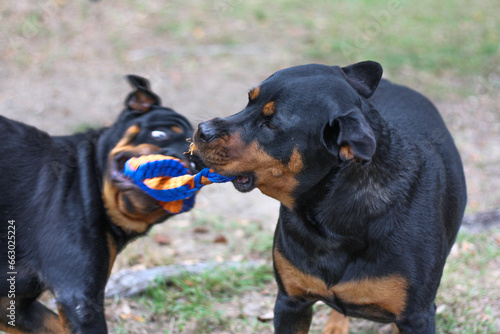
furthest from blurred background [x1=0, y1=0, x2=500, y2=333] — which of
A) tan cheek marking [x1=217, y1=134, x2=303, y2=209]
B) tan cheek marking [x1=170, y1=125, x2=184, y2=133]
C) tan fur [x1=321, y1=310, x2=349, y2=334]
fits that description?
tan cheek marking [x1=217, y1=134, x2=303, y2=209]

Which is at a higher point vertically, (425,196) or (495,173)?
(425,196)

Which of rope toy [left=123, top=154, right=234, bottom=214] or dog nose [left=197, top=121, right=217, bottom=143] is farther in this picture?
rope toy [left=123, top=154, right=234, bottom=214]

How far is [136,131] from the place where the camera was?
171 inches

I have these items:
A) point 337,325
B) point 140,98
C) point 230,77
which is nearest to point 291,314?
point 337,325

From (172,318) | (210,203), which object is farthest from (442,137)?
(210,203)

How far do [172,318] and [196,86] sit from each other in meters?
5.53

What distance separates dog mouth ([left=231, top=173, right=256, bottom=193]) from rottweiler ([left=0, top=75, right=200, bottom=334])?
95cm

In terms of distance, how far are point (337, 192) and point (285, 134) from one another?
0.43 meters

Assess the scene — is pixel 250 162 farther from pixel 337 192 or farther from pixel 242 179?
pixel 337 192

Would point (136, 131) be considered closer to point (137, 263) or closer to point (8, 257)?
point (8, 257)

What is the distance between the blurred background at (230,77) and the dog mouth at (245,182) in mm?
1824

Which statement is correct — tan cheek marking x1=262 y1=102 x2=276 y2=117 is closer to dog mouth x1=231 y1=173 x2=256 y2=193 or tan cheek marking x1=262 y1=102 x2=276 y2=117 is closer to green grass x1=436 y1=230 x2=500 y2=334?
dog mouth x1=231 y1=173 x2=256 y2=193

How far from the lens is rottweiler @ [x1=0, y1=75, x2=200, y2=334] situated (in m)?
3.79

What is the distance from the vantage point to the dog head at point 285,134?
308 centimetres
